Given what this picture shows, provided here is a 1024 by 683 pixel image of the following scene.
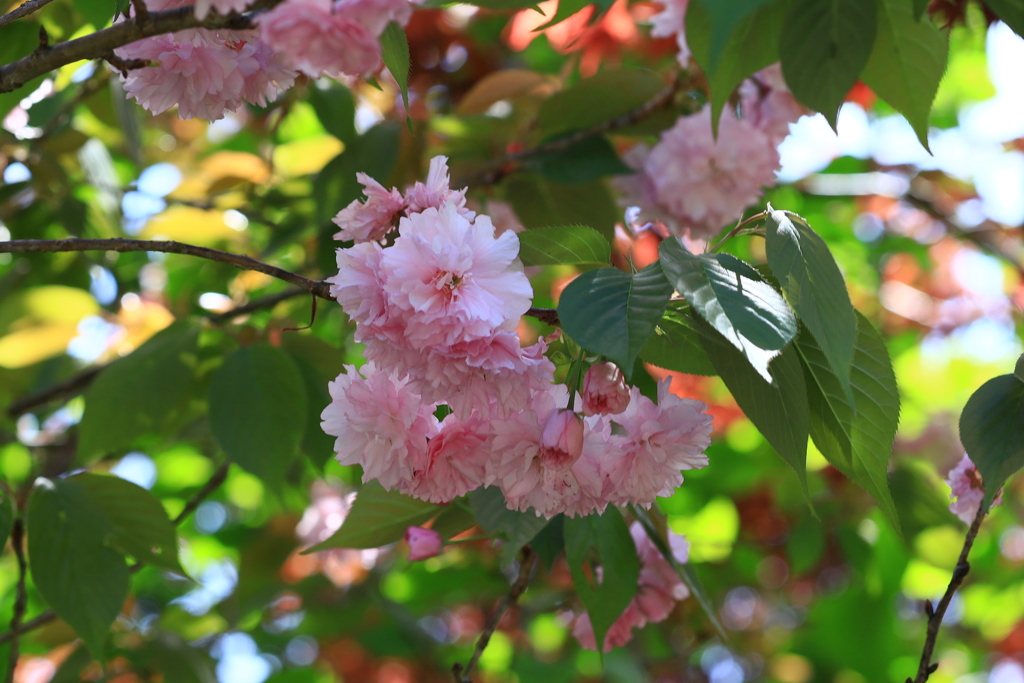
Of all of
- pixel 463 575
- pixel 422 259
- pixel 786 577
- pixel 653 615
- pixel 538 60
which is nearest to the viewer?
pixel 422 259

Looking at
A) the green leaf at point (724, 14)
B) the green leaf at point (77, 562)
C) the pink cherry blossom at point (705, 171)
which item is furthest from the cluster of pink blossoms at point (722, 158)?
the green leaf at point (77, 562)

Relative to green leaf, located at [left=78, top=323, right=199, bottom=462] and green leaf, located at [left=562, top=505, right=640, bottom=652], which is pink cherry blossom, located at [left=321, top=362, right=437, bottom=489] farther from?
green leaf, located at [left=78, top=323, right=199, bottom=462]

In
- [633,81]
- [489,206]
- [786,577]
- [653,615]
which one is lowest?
[786,577]

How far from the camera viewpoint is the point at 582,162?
1.11 metres

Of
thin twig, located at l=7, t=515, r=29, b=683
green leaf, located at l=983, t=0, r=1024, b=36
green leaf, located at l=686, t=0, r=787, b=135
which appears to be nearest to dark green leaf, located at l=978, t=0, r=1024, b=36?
green leaf, located at l=983, t=0, r=1024, b=36

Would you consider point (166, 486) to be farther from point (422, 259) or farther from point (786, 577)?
point (786, 577)

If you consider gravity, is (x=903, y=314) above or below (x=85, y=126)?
below

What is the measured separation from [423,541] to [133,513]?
292 millimetres

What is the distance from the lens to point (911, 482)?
154 cm

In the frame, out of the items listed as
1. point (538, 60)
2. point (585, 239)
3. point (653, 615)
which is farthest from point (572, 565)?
point (538, 60)

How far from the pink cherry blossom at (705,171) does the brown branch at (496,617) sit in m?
0.56

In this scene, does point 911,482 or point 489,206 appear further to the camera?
point 911,482

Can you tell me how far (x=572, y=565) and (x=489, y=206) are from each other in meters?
0.70

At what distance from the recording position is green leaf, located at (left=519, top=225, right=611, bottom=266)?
0.55 metres
